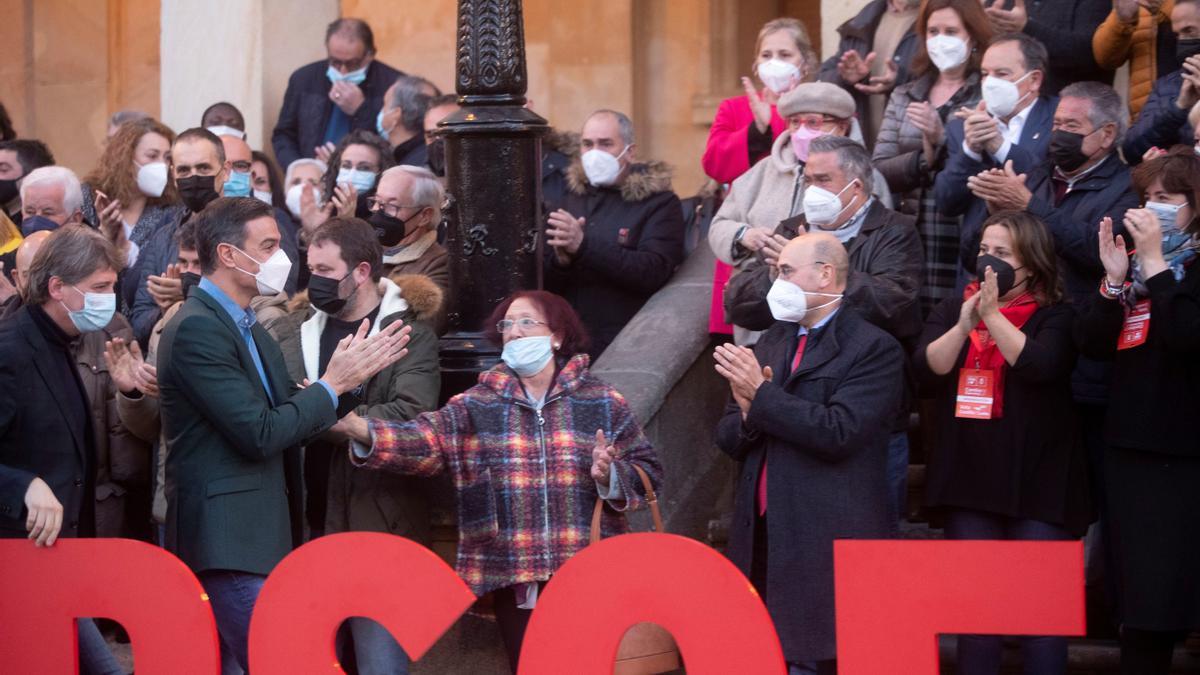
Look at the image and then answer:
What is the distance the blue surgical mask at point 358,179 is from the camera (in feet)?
31.8

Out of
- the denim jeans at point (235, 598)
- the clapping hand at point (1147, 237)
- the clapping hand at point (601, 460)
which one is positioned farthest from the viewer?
the clapping hand at point (1147, 237)

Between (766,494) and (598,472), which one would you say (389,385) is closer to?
(598,472)

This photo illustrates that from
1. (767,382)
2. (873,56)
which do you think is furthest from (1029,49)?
(767,382)

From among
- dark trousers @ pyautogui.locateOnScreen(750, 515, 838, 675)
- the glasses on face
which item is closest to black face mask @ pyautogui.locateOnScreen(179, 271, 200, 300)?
dark trousers @ pyautogui.locateOnScreen(750, 515, 838, 675)

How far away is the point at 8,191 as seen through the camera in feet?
33.7

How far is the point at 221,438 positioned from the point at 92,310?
796 mm

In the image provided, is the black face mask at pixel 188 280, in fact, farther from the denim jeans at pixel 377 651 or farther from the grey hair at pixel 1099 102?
the grey hair at pixel 1099 102

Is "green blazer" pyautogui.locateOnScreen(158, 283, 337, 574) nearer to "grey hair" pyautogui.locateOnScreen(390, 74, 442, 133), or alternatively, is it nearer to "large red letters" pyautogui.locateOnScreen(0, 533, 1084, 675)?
"large red letters" pyautogui.locateOnScreen(0, 533, 1084, 675)

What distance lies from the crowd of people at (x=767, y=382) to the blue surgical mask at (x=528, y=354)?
1 centimetres

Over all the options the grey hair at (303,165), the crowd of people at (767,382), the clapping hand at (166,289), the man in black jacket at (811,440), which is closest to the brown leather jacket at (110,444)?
the crowd of people at (767,382)

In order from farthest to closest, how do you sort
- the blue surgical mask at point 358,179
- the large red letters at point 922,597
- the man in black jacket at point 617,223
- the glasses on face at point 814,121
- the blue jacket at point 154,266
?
the blue surgical mask at point 358,179 < the man in black jacket at point 617,223 < the blue jacket at point 154,266 < the glasses on face at point 814,121 < the large red letters at point 922,597

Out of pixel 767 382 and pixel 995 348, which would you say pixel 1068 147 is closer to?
pixel 995 348

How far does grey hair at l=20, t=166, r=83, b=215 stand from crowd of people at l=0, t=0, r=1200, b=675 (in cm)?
69

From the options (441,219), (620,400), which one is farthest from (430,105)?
(620,400)
